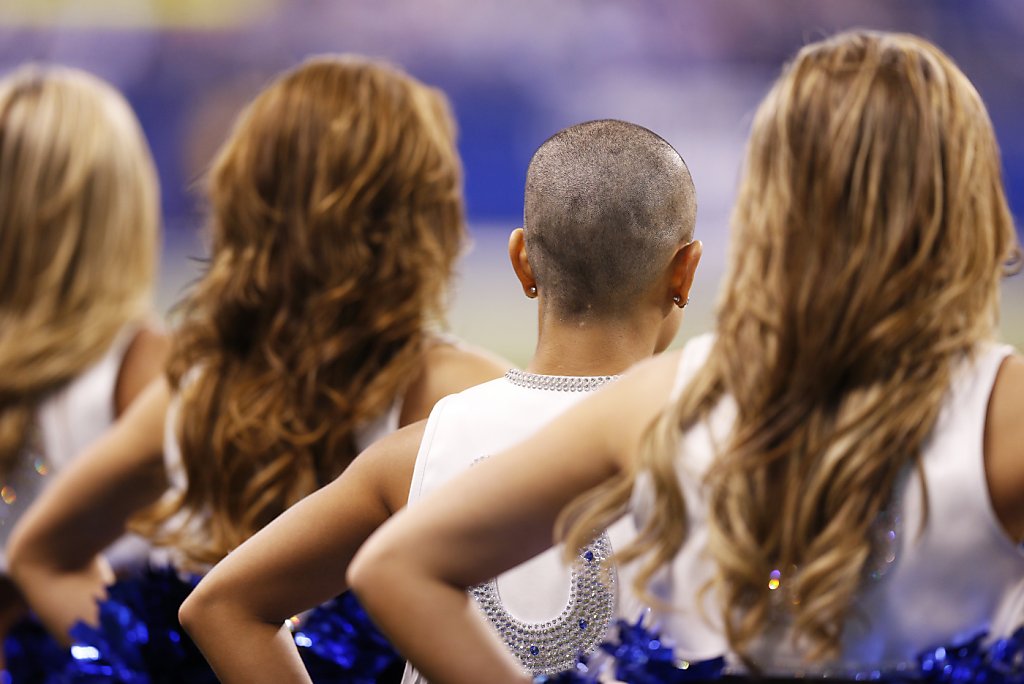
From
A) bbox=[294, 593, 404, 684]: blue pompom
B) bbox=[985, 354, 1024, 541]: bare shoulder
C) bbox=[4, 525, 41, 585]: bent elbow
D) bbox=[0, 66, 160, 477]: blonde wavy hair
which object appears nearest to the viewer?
bbox=[985, 354, 1024, 541]: bare shoulder

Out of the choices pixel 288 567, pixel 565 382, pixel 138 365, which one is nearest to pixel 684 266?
pixel 565 382

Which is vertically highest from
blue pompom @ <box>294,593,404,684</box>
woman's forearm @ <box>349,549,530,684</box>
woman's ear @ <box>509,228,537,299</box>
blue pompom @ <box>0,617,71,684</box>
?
woman's ear @ <box>509,228,537,299</box>

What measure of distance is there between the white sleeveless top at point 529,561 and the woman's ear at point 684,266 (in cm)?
17

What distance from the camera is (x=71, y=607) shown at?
316 cm

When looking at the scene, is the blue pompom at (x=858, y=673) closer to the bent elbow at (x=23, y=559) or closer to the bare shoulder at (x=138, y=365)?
the bent elbow at (x=23, y=559)

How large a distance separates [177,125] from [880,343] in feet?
16.3

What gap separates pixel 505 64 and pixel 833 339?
4.44 m

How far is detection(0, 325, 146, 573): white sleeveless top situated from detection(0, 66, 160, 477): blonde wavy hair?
50mm

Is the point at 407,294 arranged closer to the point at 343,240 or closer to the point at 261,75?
the point at 343,240

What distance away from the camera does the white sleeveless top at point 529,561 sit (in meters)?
1.70

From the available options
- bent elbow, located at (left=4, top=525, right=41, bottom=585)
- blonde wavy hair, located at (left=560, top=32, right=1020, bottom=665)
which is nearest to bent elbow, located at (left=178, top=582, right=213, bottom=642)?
blonde wavy hair, located at (left=560, top=32, right=1020, bottom=665)

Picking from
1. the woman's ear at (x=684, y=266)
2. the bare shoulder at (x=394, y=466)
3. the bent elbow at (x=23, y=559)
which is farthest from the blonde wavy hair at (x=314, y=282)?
the woman's ear at (x=684, y=266)

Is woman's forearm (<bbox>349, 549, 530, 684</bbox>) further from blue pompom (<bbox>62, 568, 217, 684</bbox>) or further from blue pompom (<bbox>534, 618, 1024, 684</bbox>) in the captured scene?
blue pompom (<bbox>62, 568, 217, 684</bbox>)

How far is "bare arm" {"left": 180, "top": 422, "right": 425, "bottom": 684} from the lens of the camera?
1.78 meters
